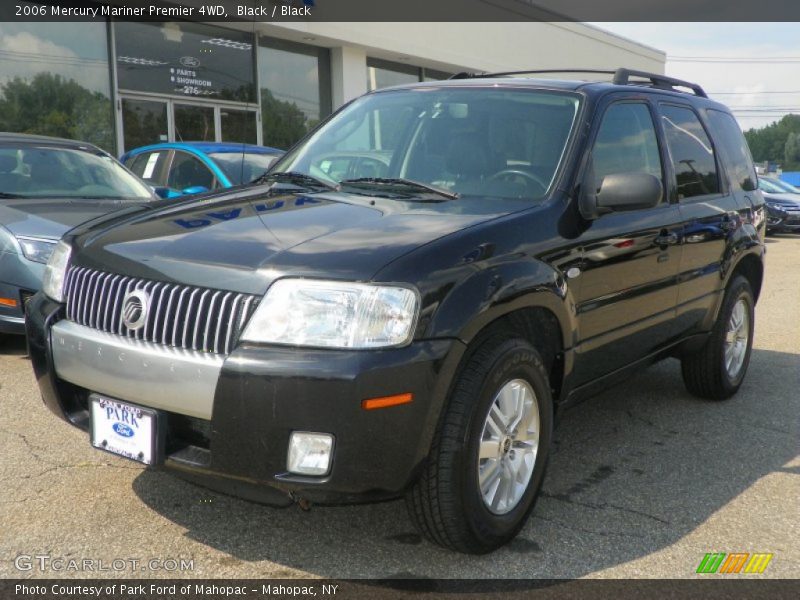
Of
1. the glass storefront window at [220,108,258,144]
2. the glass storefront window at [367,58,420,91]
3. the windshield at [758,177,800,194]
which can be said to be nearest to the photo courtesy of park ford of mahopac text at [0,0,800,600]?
the glass storefront window at [220,108,258,144]

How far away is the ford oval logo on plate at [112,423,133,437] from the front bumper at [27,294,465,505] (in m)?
0.13

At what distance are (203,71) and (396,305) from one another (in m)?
15.2

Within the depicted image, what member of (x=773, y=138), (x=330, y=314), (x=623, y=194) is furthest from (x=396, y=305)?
→ (x=773, y=138)

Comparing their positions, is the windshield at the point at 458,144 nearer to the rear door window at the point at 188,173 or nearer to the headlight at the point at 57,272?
the headlight at the point at 57,272

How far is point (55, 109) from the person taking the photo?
14180 millimetres

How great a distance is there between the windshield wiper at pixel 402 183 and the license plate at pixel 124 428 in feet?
4.95

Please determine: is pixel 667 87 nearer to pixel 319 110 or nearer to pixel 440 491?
pixel 440 491

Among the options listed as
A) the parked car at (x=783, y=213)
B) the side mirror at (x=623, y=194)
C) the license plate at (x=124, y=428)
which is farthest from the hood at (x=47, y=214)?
the parked car at (x=783, y=213)

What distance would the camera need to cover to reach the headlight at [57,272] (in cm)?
342

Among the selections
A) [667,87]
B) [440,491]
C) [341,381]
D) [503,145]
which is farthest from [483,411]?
[667,87]

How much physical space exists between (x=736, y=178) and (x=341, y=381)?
12.7ft

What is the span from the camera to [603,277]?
3.85 m

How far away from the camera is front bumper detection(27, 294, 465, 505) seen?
2654mm

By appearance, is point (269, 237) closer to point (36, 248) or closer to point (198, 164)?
point (36, 248)
